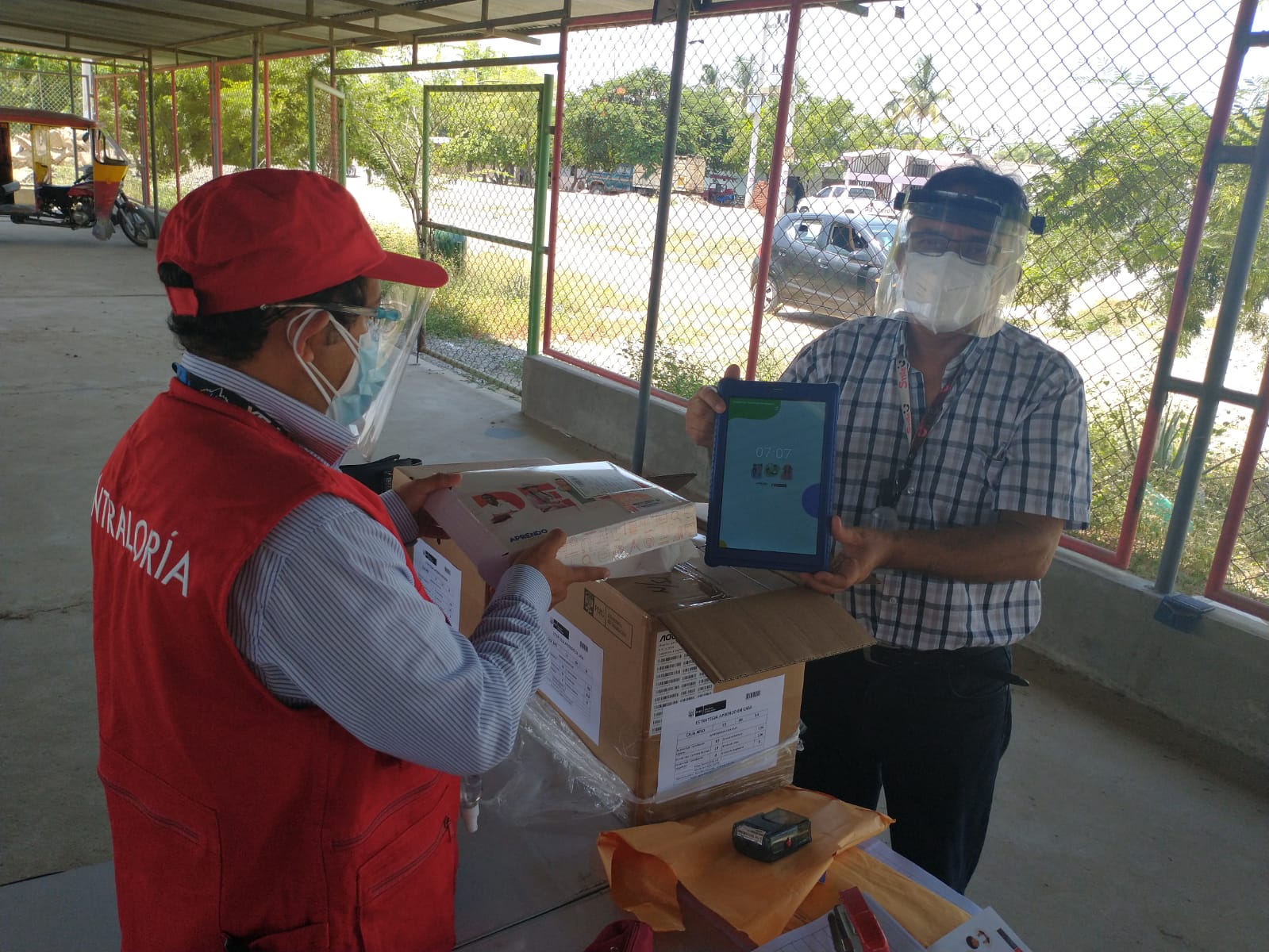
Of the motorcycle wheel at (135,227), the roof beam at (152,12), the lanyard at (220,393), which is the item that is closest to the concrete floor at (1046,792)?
the lanyard at (220,393)

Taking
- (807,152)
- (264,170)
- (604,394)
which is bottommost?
(604,394)

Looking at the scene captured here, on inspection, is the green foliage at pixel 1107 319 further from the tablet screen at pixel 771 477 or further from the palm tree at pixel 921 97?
the tablet screen at pixel 771 477

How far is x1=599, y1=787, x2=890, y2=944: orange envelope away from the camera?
117 centimetres

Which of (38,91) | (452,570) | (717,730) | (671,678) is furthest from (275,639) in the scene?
(38,91)

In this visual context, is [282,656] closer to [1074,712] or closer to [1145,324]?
[1074,712]

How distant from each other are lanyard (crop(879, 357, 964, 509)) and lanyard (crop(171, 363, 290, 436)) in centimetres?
109

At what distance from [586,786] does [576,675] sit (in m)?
0.18

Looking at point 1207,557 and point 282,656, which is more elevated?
point 282,656

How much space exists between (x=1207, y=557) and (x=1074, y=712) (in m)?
0.96

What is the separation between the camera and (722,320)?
668 centimetres

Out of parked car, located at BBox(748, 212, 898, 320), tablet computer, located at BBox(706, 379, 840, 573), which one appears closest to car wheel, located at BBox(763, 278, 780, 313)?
parked car, located at BBox(748, 212, 898, 320)

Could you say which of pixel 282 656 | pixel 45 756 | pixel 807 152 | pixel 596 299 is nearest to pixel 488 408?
pixel 596 299

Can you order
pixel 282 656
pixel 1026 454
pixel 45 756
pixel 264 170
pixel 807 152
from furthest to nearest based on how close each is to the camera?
1. pixel 807 152
2. pixel 45 756
3. pixel 1026 454
4. pixel 264 170
5. pixel 282 656

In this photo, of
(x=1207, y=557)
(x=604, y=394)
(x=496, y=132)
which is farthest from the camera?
(x=496, y=132)
